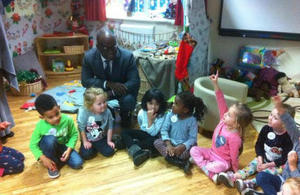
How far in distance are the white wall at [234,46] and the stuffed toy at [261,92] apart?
0.31 metres

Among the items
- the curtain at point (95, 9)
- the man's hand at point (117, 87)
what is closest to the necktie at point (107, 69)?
the man's hand at point (117, 87)

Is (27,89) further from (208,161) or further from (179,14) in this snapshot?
(208,161)

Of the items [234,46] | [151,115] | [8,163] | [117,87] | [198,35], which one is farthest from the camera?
[234,46]

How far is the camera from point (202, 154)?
202 centimetres

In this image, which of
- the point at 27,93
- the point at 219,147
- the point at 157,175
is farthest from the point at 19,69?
the point at 219,147

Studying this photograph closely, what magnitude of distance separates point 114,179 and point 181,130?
0.62 m

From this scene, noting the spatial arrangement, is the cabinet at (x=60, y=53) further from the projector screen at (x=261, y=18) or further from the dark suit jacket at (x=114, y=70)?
the projector screen at (x=261, y=18)

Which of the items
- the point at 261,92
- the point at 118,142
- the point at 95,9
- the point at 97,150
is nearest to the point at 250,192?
the point at 118,142

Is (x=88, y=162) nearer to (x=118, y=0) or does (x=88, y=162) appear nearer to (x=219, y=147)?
(x=219, y=147)

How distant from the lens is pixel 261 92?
3297 millimetres

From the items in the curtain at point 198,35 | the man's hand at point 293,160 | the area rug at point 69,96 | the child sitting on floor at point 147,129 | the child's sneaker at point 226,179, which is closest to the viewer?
the man's hand at point 293,160

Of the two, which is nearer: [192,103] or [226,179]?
[226,179]

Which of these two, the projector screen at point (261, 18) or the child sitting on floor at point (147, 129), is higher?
the projector screen at point (261, 18)

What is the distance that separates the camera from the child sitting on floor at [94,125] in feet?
6.83
